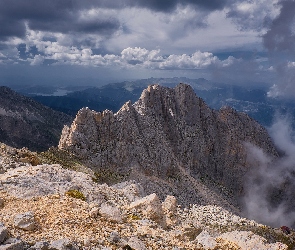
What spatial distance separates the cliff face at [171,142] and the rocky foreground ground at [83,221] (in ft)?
196

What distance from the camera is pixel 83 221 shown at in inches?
853

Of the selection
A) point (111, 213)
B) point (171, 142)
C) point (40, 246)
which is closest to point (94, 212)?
point (111, 213)

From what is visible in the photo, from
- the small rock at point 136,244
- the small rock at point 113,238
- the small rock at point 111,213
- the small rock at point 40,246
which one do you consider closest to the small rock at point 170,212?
the small rock at point 111,213

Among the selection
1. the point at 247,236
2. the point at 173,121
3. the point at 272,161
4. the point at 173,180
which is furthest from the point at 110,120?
the point at 272,161

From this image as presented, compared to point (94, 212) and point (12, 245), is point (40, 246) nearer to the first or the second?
point (12, 245)

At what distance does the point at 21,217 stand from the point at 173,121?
13697 cm

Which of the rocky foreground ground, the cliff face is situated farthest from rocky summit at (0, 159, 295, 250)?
the cliff face

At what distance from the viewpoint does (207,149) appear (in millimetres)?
165125

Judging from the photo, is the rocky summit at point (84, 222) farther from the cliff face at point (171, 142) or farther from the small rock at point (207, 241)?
the cliff face at point (171, 142)

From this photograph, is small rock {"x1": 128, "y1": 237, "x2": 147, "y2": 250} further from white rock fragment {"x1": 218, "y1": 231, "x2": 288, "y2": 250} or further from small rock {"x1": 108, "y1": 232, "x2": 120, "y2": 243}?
white rock fragment {"x1": 218, "y1": 231, "x2": 288, "y2": 250}

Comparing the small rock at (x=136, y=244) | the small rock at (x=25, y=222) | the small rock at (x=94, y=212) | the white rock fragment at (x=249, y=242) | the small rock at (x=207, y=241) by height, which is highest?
the small rock at (x=25, y=222)

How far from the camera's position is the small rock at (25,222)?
19.0m

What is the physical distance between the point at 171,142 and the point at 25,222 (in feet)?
426

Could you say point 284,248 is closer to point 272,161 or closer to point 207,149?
point 207,149
